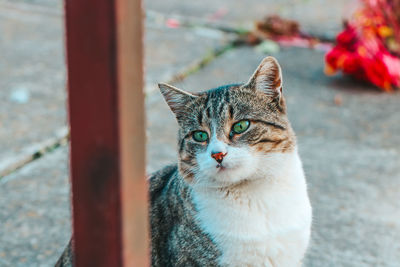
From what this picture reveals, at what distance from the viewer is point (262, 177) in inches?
94.9

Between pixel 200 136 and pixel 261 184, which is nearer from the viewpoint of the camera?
pixel 261 184

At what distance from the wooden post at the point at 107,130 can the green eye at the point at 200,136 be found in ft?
4.02

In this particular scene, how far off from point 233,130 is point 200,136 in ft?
0.49

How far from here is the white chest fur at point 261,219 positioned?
7.70 feet

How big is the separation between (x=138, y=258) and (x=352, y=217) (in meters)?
2.32

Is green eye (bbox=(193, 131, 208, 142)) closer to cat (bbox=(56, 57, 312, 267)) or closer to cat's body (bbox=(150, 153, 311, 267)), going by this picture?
cat (bbox=(56, 57, 312, 267))

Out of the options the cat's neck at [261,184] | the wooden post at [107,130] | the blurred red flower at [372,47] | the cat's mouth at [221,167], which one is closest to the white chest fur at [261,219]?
the cat's neck at [261,184]

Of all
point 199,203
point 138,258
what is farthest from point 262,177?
point 138,258

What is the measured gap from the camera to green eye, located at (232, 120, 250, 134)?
2.47 metres

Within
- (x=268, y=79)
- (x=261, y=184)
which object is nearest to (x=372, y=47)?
(x=268, y=79)

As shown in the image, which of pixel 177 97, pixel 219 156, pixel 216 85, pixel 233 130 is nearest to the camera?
pixel 219 156

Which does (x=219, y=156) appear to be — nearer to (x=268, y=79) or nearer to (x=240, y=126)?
(x=240, y=126)

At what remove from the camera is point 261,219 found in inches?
93.2

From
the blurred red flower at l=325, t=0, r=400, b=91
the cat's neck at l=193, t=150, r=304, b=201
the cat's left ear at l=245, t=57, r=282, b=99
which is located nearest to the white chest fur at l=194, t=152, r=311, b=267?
the cat's neck at l=193, t=150, r=304, b=201
